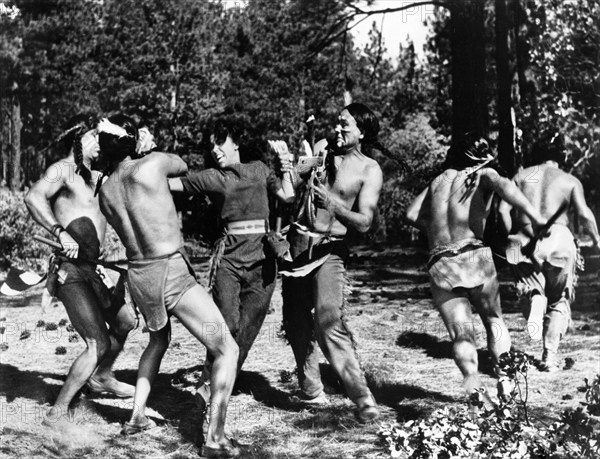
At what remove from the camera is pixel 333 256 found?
602 centimetres

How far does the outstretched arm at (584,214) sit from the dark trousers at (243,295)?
9.53ft

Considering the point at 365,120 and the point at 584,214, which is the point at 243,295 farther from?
the point at 584,214

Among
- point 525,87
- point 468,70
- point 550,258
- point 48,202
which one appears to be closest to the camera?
point 48,202

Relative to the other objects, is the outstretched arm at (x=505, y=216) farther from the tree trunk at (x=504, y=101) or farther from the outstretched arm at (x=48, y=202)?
the tree trunk at (x=504, y=101)

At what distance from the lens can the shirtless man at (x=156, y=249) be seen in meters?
5.24

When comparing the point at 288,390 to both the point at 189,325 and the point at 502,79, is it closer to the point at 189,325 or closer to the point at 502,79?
the point at 189,325

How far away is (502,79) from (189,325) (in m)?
11.4

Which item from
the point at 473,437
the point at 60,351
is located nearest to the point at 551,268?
the point at 473,437

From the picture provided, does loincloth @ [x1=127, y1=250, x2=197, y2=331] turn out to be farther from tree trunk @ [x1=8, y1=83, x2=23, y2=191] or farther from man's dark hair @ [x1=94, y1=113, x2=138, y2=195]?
tree trunk @ [x1=8, y1=83, x2=23, y2=191]

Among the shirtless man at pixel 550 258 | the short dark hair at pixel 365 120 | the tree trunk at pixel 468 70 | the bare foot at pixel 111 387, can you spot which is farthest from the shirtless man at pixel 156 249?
the tree trunk at pixel 468 70

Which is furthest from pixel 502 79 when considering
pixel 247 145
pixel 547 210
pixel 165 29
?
pixel 165 29

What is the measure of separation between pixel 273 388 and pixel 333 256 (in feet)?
4.68

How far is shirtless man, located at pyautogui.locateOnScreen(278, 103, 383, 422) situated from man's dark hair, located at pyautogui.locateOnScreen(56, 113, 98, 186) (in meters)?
1.57

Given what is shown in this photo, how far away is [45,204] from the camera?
5988 millimetres
